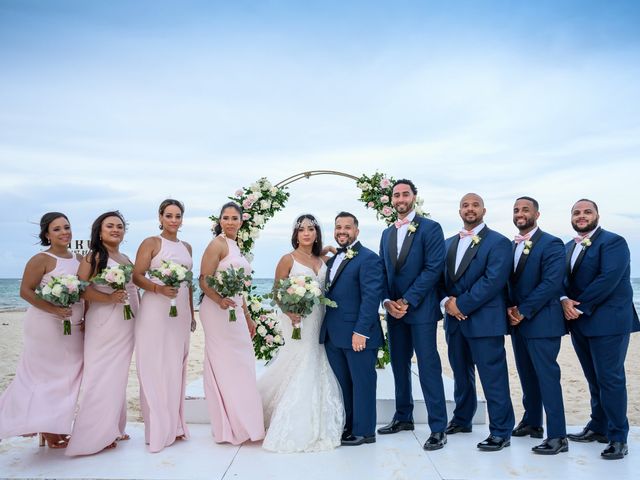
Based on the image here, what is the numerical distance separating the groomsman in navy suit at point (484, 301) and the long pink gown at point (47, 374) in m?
3.86

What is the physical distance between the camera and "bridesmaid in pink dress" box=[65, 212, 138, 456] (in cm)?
554

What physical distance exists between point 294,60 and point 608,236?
8124mm

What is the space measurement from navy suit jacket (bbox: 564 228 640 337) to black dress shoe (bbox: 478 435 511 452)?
1.38 meters

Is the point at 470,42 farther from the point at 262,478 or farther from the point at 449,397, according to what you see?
the point at 262,478

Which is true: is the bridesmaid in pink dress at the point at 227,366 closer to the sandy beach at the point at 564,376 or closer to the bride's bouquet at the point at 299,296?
the bride's bouquet at the point at 299,296

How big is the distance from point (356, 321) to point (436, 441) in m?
1.45

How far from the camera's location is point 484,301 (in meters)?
5.56

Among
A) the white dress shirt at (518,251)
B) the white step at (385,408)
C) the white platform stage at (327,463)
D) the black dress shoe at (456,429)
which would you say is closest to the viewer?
the white platform stage at (327,463)

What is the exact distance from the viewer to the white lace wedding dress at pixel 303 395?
18.5 feet

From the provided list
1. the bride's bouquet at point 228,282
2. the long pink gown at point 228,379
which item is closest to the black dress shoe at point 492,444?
the long pink gown at point 228,379

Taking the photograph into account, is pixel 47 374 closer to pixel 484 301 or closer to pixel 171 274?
pixel 171 274

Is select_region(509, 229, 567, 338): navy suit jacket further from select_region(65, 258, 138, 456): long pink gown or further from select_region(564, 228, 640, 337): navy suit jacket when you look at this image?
select_region(65, 258, 138, 456): long pink gown

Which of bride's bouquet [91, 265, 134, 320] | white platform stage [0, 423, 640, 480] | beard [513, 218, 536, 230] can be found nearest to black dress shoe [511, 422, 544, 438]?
white platform stage [0, 423, 640, 480]

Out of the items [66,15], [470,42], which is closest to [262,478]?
[470,42]
